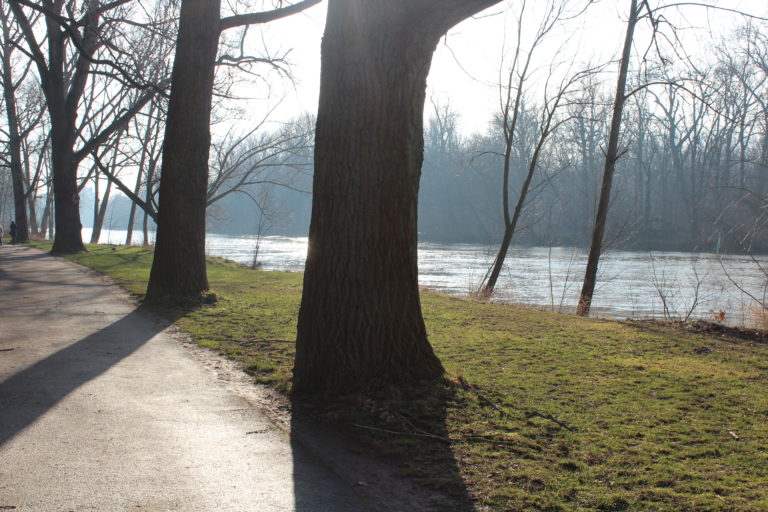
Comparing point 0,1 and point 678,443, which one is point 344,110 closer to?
point 678,443

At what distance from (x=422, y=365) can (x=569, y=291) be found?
14482mm

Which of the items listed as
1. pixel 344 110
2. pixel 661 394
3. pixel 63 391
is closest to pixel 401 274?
pixel 344 110

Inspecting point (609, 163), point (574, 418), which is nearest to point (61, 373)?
point (574, 418)

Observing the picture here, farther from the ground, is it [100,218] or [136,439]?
[100,218]

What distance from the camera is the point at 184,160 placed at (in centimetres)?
1034

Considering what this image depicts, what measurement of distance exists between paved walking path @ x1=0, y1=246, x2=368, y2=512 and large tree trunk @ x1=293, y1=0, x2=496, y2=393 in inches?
36.1

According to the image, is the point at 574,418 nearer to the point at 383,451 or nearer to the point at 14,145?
the point at 383,451

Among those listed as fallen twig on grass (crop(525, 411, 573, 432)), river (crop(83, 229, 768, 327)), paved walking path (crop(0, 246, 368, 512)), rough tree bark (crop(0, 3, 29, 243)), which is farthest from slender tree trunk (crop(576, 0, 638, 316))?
rough tree bark (crop(0, 3, 29, 243))

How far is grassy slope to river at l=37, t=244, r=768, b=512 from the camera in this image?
10.7 feet

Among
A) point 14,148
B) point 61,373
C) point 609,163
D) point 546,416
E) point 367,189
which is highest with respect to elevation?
point 14,148

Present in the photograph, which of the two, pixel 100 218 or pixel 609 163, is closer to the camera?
pixel 609 163

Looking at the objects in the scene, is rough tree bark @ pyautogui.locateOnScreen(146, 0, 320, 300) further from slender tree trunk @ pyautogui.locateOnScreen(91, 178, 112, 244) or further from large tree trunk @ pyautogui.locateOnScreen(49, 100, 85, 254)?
slender tree trunk @ pyautogui.locateOnScreen(91, 178, 112, 244)

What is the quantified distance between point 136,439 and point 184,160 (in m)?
7.15

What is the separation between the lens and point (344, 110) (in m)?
4.70
